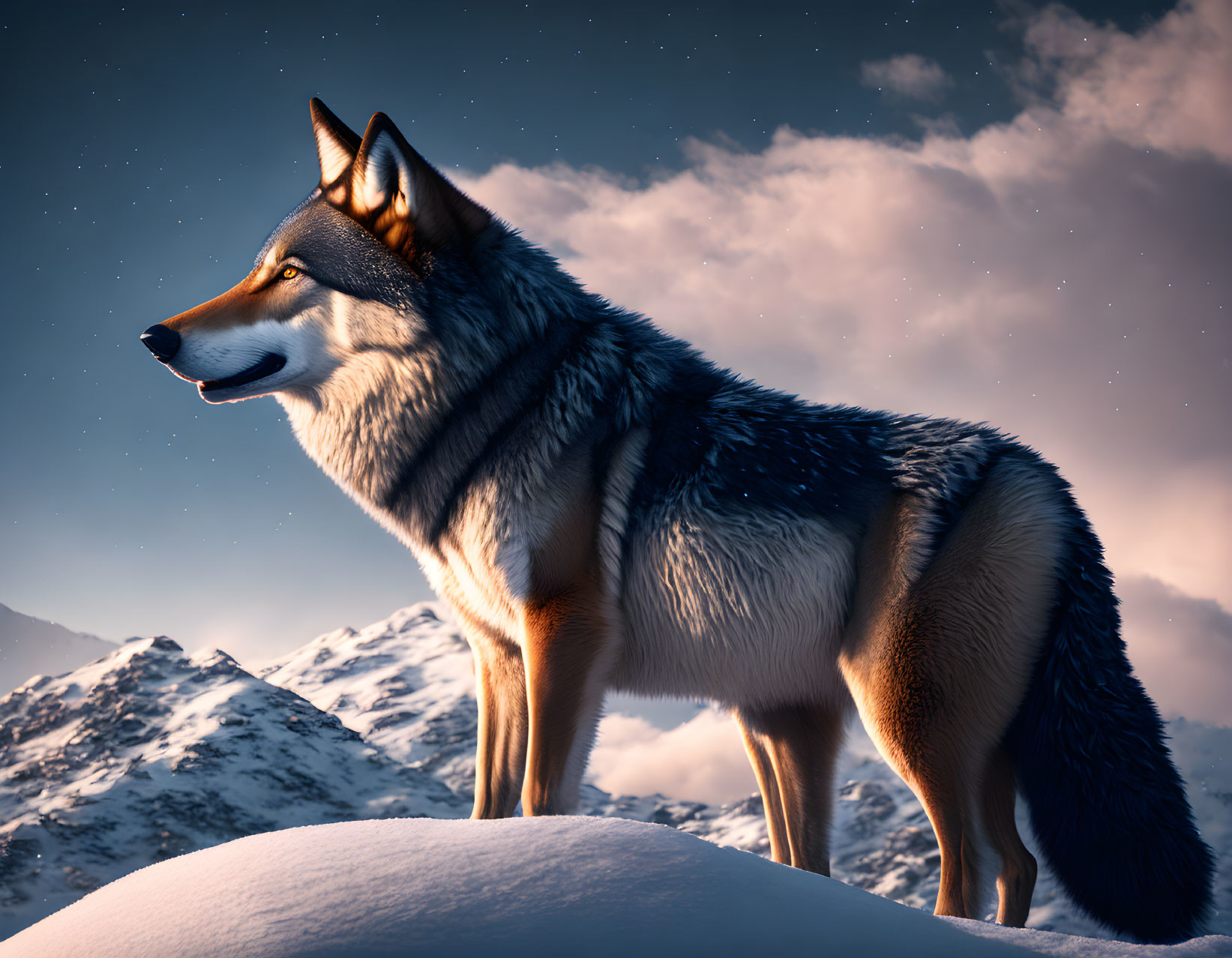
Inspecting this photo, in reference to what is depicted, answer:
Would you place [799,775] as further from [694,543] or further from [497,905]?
[497,905]

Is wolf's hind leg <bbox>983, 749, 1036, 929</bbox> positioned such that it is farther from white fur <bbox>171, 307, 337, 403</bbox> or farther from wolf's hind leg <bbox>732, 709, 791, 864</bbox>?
white fur <bbox>171, 307, 337, 403</bbox>

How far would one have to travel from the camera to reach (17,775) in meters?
6.03

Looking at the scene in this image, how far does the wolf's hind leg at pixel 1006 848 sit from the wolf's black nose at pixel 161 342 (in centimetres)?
331

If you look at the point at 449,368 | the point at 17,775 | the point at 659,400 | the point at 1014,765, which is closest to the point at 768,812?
the point at 1014,765

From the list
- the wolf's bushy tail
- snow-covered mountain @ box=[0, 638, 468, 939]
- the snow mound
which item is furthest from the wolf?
snow-covered mountain @ box=[0, 638, 468, 939]

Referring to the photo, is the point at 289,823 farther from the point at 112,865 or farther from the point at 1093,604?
the point at 1093,604

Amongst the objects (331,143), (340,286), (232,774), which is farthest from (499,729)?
(232,774)

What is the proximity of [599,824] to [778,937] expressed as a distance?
0.54 m

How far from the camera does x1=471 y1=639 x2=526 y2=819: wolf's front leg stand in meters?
2.97

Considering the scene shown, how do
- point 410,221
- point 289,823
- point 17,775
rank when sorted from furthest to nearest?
point 17,775
point 289,823
point 410,221

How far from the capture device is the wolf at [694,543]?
2566 mm

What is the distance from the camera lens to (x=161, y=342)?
276 centimetres

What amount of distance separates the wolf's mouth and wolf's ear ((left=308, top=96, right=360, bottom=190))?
0.81 m

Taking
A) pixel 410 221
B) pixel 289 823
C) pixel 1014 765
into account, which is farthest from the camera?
pixel 289 823
